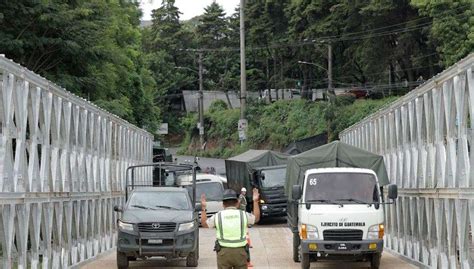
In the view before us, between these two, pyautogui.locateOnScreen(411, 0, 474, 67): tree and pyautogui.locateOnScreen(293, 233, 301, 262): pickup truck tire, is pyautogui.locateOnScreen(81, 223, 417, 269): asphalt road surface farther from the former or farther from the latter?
pyautogui.locateOnScreen(411, 0, 474, 67): tree

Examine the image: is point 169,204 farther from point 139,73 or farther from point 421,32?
point 421,32

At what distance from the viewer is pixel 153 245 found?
747 inches

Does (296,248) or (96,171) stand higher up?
(96,171)

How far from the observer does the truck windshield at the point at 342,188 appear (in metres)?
18.5

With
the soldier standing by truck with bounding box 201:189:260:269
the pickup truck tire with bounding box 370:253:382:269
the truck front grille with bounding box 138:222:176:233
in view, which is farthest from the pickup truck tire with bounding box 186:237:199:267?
the soldier standing by truck with bounding box 201:189:260:269

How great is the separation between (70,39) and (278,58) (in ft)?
174

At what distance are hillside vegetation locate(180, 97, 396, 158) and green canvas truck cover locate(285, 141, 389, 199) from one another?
38003mm

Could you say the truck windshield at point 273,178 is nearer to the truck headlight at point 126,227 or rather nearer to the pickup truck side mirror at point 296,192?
the truck headlight at point 126,227

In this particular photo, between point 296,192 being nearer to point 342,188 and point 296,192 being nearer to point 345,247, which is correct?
point 342,188

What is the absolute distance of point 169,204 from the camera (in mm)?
20297

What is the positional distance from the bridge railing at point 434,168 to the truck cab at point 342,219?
0.96 meters

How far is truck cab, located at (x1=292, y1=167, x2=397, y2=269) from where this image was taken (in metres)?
17.8

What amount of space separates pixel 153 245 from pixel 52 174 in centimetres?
344

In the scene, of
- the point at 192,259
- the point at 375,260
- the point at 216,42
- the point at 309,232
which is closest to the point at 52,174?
the point at 192,259
